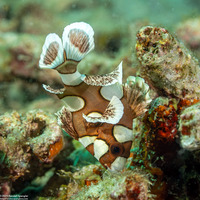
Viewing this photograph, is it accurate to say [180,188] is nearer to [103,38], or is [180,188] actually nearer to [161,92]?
[161,92]

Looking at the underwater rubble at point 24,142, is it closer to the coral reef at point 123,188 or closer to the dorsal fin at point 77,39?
the coral reef at point 123,188

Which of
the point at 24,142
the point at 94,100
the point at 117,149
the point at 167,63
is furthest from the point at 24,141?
the point at 167,63

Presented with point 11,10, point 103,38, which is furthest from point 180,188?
point 11,10

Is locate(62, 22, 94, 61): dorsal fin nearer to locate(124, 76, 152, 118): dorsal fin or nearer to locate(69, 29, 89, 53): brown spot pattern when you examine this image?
locate(69, 29, 89, 53): brown spot pattern

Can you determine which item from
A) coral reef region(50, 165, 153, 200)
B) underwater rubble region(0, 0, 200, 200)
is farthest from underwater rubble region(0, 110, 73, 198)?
coral reef region(50, 165, 153, 200)

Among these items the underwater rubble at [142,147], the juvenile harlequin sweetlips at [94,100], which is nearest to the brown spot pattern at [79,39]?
the juvenile harlequin sweetlips at [94,100]

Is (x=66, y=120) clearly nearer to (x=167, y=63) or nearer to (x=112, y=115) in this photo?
(x=112, y=115)
